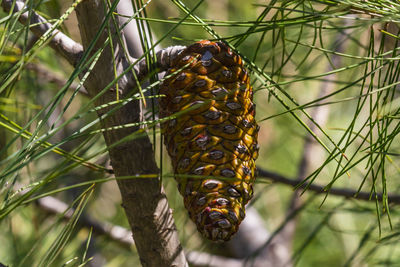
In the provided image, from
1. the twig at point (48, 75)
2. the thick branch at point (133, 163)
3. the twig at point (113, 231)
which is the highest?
the thick branch at point (133, 163)

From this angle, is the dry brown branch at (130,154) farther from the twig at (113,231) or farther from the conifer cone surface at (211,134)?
the twig at (113,231)

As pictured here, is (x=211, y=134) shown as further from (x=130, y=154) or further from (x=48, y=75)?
(x=48, y=75)

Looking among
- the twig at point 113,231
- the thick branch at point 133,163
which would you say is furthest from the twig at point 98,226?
the thick branch at point 133,163

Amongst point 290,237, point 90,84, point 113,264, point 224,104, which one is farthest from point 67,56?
point 290,237

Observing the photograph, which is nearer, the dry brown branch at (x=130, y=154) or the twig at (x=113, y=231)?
the dry brown branch at (x=130, y=154)

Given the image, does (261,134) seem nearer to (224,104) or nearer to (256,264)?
(256,264)

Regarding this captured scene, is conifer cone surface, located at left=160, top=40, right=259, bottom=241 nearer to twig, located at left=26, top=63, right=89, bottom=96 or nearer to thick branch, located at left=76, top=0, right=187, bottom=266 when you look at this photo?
thick branch, located at left=76, top=0, right=187, bottom=266

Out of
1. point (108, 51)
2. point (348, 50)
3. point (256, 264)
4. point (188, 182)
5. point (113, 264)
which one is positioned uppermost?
point (108, 51)

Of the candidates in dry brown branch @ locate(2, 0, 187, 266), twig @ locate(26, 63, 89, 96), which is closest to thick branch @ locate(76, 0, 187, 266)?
dry brown branch @ locate(2, 0, 187, 266)
